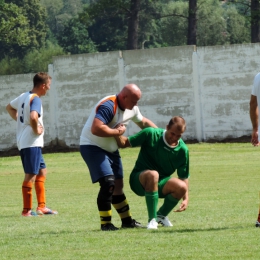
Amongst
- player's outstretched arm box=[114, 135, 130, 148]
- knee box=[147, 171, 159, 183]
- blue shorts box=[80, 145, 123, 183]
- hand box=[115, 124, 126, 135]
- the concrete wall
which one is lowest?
the concrete wall

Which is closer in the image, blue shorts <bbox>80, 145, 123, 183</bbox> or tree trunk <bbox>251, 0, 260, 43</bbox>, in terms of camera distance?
blue shorts <bbox>80, 145, 123, 183</bbox>

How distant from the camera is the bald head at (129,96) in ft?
32.2

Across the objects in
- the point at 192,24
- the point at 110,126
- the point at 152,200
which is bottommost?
the point at 152,200

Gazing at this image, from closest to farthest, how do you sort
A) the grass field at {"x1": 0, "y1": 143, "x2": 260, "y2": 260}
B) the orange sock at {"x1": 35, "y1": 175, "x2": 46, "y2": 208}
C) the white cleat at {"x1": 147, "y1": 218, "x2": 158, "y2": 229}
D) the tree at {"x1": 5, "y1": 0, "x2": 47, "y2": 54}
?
the grass field at {"x1": 0, "y1": 143, "x2": 260, "y2": 260}
the white cleat at {"x1": 147, "y1": 218, "x2": 158, "y2": 229}
the orange sock at {"x1": 35, "y1": 175, "x2": 46, "y2": 208}
the tree at {"x1": 5, "y1": 0, "x2": 47, "y2": 54}

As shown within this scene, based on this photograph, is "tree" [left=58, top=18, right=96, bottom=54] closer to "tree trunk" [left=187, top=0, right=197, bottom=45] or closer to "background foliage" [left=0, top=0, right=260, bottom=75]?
"background foliage" [left=0, top=0, right=260, bottom=75]

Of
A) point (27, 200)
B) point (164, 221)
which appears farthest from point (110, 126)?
point (27, 200)

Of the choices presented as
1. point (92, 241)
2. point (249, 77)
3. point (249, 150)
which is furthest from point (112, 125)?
point (249, 77)

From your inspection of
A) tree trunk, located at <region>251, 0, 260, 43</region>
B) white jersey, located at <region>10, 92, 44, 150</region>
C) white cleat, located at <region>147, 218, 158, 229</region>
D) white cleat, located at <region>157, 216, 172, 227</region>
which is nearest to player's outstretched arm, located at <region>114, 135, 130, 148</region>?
white cleat, located at <region>147, 218, 158, 229</region>

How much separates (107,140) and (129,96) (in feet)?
2.07

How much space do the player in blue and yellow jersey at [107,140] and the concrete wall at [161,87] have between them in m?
20.9

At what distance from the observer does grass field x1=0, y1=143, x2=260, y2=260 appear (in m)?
8.42

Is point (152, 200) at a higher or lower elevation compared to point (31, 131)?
lower

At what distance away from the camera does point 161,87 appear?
31781 mm

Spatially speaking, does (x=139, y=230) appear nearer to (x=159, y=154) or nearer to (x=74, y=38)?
(x=159, y=154)
